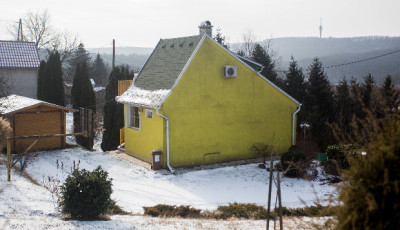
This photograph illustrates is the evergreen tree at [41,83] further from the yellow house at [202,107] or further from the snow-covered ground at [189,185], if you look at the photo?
the yellow house at [202,107]

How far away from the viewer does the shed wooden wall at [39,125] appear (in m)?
18.7

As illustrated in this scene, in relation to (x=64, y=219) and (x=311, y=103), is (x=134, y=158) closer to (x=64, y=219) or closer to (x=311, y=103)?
(x=64, y=219)

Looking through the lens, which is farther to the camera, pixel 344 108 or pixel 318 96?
pixel 318 96

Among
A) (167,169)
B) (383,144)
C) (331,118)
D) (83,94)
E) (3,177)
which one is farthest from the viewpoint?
(83,94)

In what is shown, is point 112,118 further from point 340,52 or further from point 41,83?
point 340,52

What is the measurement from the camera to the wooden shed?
1856 cm

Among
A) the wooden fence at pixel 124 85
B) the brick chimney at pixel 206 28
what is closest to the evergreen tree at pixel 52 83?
the wooden fence at pixel 124 85

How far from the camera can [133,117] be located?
1903 cm

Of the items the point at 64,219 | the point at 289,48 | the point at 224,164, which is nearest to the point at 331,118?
the point at 224,164

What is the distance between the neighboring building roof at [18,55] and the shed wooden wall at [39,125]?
12157 mm

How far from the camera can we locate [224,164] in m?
17.2

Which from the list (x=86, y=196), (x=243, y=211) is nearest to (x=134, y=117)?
(x=243, y=211)

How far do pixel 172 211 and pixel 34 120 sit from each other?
1167 centimetres

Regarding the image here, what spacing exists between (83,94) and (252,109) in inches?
667
